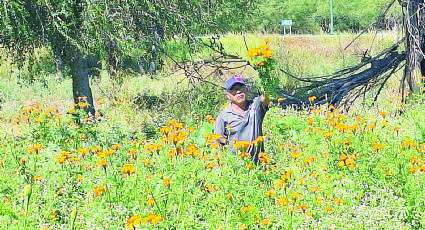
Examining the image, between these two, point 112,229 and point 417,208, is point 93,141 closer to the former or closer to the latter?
point 112,229

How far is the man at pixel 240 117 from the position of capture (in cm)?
490

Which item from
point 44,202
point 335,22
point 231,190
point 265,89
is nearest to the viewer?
point 231,190

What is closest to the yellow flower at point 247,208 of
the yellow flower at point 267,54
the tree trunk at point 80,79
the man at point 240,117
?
the yellow flower at point 267,54

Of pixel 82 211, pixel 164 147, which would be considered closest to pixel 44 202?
pixel 82 211

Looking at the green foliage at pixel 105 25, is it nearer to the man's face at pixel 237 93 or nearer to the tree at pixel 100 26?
the tree at pixel 100 26

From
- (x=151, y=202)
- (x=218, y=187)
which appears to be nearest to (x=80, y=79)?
(x=218, y=187)

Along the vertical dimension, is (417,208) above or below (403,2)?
below

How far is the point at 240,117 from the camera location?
5.07m

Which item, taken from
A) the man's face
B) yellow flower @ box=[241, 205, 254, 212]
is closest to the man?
the man's face

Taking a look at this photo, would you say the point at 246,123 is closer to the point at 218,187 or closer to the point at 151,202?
the point at 218,187

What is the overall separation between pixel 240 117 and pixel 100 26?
3.41 metres

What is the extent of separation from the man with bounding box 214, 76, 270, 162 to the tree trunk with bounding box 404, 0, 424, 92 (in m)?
3.34

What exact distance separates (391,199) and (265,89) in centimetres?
Answer: 117

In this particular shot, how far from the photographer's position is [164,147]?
4.21 meters
